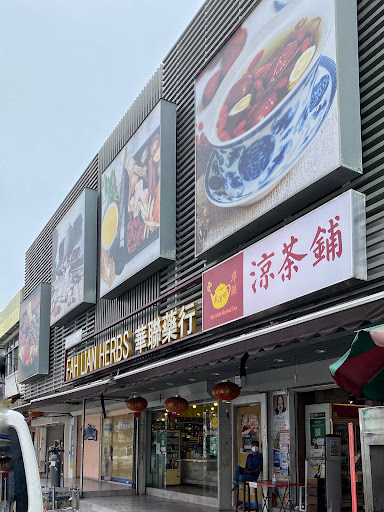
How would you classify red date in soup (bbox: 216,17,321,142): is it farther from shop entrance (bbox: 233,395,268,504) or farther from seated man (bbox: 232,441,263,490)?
seated man (bbox: 232,441,263,490)

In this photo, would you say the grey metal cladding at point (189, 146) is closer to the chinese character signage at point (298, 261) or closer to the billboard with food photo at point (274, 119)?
the billboard with food photo at point (274, 119)

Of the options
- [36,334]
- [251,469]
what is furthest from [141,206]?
[36,334]

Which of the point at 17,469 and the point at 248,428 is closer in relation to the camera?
the point at 17,469

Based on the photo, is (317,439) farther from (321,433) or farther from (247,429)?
(247,429)

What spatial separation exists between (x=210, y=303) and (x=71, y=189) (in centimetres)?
1336

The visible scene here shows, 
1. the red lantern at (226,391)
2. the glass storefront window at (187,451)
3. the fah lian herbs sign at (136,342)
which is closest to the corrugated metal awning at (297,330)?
the red lantern at (226,391)

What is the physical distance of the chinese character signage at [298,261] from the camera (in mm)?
8297

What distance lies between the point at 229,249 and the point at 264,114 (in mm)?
2633

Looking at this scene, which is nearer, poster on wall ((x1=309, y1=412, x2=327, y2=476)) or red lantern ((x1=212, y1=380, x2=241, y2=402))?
red lantern ((x1=212, y1=380, x2=241, y2=402))

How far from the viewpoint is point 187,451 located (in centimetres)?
1742

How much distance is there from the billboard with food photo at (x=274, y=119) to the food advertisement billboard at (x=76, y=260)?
7.38m

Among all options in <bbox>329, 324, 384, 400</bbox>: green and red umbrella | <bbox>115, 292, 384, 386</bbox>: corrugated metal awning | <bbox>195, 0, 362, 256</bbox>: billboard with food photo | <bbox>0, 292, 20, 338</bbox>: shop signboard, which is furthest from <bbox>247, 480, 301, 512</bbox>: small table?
<bbox>0, 292, 20, 338</bbox>: shop signboard

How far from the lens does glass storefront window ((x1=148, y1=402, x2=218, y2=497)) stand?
15781mm

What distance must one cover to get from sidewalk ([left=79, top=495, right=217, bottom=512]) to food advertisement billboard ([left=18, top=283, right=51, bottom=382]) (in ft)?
29.0
